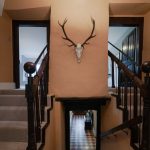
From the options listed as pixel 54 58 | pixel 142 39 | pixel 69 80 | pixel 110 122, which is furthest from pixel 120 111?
pixel 142 39

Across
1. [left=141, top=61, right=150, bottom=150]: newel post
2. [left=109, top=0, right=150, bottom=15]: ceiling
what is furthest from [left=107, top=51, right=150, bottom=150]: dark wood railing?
[left=109, top=0, right=150, bottom=15]: ceiling

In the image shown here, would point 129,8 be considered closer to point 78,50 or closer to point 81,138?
point 78,50

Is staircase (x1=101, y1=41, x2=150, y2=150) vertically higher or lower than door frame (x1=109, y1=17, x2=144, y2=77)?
lower

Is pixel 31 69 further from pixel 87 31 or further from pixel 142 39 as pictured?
pixel 142 39

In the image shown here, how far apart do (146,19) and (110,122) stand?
2.47 meters

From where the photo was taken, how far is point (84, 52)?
4.09 m

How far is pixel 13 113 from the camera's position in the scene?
3.19m

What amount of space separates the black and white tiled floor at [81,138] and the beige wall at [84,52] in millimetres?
4308

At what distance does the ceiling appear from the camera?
432 centimetres

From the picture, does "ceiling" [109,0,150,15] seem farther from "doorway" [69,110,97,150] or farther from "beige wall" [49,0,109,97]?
"doorway" [69,110,97,150]

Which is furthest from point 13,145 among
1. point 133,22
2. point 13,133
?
point 133,22

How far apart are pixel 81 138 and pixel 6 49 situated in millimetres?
5769

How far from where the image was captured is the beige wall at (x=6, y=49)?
14.7 ft

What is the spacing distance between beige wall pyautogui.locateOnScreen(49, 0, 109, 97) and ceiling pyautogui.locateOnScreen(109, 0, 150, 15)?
0.39m
